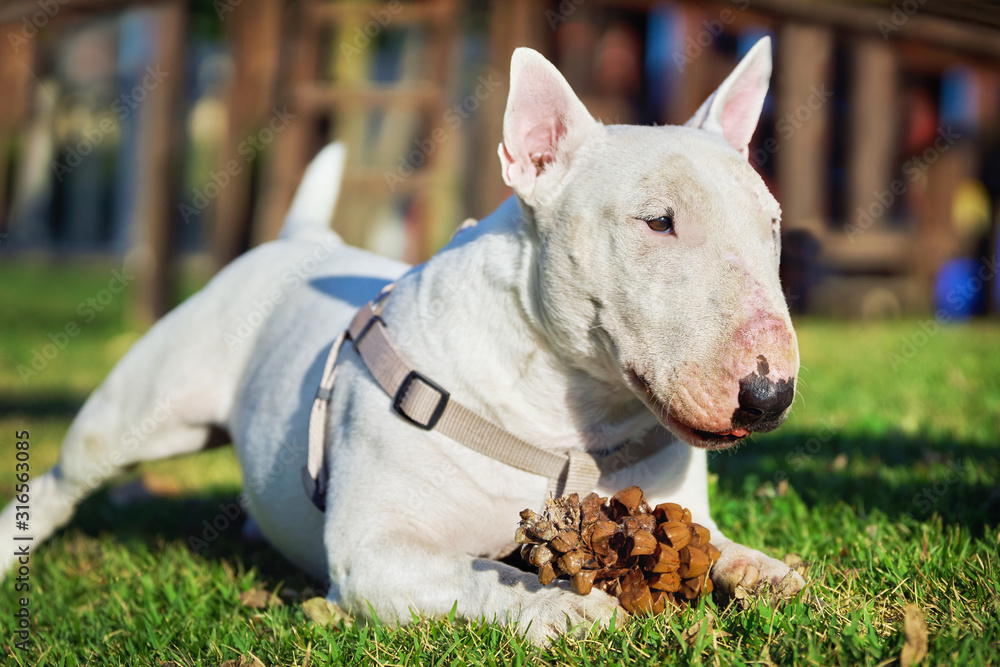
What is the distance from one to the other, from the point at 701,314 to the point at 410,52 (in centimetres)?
1532

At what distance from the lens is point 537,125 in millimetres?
2305

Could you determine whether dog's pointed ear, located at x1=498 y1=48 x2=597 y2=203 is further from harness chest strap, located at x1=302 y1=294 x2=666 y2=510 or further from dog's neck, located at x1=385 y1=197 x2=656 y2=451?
harness chest strap, located at x1=302 y1=294 x2=666 y2=510

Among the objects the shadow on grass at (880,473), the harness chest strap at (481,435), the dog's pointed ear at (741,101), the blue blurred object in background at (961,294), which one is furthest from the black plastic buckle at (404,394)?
the blue blurred object in background at (961,294)

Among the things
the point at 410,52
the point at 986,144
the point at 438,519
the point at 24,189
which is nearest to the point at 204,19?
the point at 410,52

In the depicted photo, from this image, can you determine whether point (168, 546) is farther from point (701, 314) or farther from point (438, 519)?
point (701, 314)

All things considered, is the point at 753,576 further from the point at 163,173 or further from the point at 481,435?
the point at 163,173

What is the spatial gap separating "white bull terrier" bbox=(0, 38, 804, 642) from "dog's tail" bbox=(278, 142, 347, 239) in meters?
1.05

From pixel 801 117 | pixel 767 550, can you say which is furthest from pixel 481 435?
pixel 801 117

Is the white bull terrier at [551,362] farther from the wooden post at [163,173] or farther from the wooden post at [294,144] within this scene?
the wooden post at [163,173]

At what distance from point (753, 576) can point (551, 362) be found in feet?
2.20

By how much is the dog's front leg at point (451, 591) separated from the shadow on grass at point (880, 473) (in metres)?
1.30

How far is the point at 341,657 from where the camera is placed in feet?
6.35

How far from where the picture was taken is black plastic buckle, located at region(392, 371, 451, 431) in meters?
2.24

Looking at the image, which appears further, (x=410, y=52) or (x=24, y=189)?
(x=24, y=189)
